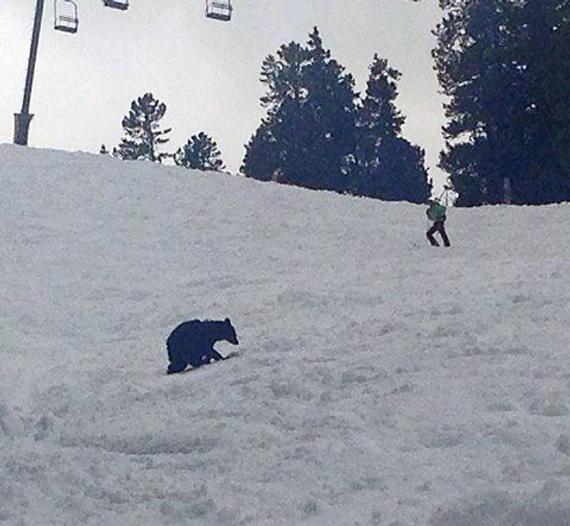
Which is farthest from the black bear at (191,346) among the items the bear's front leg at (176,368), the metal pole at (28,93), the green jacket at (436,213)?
the metal pole at (28,93)

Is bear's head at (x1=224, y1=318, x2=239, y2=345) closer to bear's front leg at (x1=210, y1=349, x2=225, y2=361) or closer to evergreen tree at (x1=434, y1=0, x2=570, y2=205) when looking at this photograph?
bear's front leg at (x1=210, y1=349, x2=225, y2=361)

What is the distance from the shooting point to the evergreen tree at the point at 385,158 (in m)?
53.1

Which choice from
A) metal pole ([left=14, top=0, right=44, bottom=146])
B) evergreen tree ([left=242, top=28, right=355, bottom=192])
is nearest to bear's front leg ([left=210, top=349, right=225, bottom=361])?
metal pole ([left=14, top=0, right=44, bottom=146])

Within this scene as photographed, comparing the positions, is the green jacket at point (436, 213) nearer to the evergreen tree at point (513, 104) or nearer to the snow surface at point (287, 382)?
the snow surface at point (287, 382)

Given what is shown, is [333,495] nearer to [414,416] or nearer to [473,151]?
[414,416]

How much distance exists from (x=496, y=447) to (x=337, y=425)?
4.85ft

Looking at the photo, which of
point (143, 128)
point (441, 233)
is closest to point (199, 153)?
point (143, 128)

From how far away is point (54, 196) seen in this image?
27.3 metres


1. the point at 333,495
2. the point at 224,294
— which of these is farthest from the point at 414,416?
the point at 224,294

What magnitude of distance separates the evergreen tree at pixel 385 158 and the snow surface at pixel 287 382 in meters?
28.8

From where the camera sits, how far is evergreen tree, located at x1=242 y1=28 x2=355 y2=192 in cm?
5184

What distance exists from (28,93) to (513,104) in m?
17.1

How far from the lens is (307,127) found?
174ft

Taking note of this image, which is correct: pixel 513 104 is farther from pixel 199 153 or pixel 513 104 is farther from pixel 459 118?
pixel 199 153
